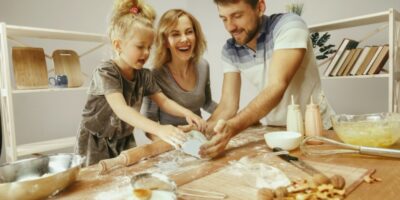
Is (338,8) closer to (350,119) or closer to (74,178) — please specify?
(350,119)

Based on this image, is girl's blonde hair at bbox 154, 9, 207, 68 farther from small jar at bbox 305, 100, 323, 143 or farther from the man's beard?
small jar at bbox 305, 100, 323, 143

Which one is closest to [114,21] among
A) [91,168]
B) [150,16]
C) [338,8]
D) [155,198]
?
[150,16]

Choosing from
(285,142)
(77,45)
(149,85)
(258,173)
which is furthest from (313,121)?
(77,45)

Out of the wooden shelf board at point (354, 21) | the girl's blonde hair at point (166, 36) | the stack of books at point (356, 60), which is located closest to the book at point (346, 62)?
the stack of books at point (356, 60)

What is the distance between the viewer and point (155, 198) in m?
0.65

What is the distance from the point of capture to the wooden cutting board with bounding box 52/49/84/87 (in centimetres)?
227

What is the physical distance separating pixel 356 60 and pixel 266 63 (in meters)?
1.11

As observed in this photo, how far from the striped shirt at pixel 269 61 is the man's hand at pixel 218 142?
1.80ft

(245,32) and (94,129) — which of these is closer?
(94,129)

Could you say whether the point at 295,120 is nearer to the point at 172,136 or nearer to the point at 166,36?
the point at 172,136

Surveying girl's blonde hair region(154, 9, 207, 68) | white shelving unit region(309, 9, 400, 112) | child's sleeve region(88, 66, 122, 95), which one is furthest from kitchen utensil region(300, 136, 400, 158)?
white shelving unit region(309, 9, 400, 112)

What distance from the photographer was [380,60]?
218 cm

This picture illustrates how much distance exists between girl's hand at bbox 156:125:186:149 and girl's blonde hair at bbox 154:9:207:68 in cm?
75

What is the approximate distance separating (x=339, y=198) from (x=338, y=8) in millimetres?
2391
